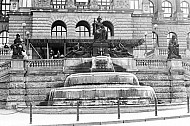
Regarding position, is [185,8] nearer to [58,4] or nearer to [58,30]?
[58,4]

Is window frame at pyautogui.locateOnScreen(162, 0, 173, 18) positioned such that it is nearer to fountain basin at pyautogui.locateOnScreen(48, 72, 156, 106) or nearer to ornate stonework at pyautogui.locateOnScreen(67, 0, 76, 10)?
ornate stonework at pyautogui.locateOnScreen(67, 0, 76, 10)

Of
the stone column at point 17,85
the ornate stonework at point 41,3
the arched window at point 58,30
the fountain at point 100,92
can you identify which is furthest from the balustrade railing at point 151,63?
the ornate stonework at point 41,3

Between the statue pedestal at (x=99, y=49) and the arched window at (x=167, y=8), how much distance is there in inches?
1440

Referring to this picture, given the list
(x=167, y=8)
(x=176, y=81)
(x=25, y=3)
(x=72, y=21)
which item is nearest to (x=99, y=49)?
(x=176, y=81)

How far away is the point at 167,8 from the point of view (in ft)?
206

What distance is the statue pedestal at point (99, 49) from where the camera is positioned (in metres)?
28.4

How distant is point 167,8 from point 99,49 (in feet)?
126

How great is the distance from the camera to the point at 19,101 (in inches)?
983

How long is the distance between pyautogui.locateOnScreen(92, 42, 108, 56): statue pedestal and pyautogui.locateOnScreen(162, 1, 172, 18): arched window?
36573 mm

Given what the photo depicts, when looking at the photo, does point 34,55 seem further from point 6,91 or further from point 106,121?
point 106,121

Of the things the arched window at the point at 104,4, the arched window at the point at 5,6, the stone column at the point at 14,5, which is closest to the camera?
the arched window at the point at 104,4

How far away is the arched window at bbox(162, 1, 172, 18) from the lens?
205 feet

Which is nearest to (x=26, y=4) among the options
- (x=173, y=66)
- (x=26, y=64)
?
(x=26, y=64)

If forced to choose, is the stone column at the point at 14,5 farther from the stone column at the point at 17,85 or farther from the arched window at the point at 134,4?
the stone column at the point at 17,85
